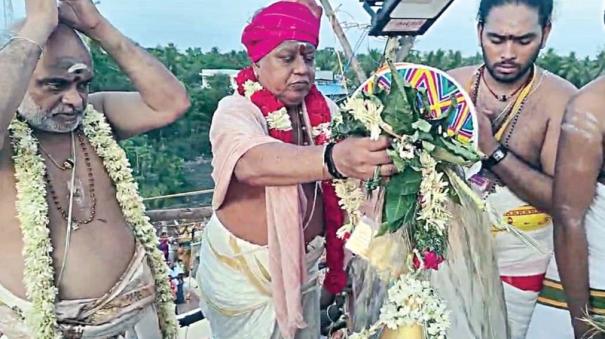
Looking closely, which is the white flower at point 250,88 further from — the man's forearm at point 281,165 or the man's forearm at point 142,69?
the man's forearm at point 281,165

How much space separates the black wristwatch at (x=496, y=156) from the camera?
2478 mm

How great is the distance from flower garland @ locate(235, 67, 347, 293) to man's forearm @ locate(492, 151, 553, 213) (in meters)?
0.61

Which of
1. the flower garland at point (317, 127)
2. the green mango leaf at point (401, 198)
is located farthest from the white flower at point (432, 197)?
the flower garland at point (317, 127)

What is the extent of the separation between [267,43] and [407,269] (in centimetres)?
86

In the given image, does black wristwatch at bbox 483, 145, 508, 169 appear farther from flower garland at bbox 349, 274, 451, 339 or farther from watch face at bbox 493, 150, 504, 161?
flower garland at bbox 349, 274, 451, 339

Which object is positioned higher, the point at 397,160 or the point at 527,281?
the point at 397,160

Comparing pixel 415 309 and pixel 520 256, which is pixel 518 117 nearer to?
pixel 520 256

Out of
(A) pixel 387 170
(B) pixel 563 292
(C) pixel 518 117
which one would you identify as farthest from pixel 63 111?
(B) pixel 563 292

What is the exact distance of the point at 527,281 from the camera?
2719 millimetres

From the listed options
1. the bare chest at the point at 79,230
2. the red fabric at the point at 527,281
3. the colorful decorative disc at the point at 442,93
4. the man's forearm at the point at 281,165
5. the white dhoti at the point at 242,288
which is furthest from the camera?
the red fabric at the point at 527,281

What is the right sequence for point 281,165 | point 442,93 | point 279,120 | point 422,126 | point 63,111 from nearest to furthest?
point 422,126
point 281,165
point 63,111
point 442,93
point 279,120

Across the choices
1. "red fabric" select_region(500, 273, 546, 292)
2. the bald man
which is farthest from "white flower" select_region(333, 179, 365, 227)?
"red fabric" select_region(500, 273, 546, 292)

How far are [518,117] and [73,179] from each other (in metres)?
1.55

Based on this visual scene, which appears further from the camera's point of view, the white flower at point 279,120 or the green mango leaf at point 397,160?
the white flower at point 279,120
